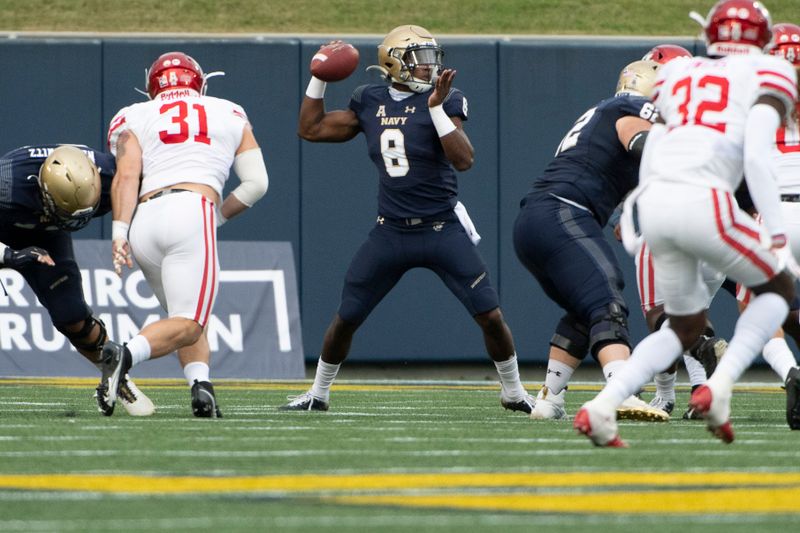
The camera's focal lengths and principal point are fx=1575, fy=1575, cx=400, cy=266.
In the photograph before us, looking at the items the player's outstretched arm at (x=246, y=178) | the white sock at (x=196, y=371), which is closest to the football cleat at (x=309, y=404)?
the white sock at (x=196, y=371)

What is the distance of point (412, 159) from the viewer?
305 inches

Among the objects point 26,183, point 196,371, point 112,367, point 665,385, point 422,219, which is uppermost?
point 26,183

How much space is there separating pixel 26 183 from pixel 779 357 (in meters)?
3.57

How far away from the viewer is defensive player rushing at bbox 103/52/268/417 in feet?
22.4

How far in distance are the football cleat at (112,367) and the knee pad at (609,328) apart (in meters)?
1.95

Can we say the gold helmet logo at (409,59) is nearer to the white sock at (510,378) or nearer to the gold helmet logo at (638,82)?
the gold helmet logo at (638,82)

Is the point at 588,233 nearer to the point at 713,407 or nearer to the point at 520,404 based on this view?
the point at 520,404

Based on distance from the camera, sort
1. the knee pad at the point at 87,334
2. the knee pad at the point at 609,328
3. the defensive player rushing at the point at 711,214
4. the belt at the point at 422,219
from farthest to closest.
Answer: the knee pad at the point at 87,334
the belt at the point at 422,219
the knee pad at the point at 609,328
the defensive player rushing at the point at 711,214

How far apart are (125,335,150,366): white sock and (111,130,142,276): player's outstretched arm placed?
355 millimetres

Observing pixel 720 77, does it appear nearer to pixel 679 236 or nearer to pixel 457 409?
pixel 679 236

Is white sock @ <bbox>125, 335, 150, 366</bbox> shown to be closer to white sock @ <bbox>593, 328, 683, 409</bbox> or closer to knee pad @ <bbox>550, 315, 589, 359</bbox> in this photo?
knee pad @ <bbox>550, 315, 589, 359</bbox>

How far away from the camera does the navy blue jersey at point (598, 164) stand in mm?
7098

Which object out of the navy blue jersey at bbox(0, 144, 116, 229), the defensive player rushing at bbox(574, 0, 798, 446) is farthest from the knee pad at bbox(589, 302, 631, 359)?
the navy blue jersey at bbox(0, 144, 116, 229)

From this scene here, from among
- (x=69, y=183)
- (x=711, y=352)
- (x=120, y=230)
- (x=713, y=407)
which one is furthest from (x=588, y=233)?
(x=69, y=183)
